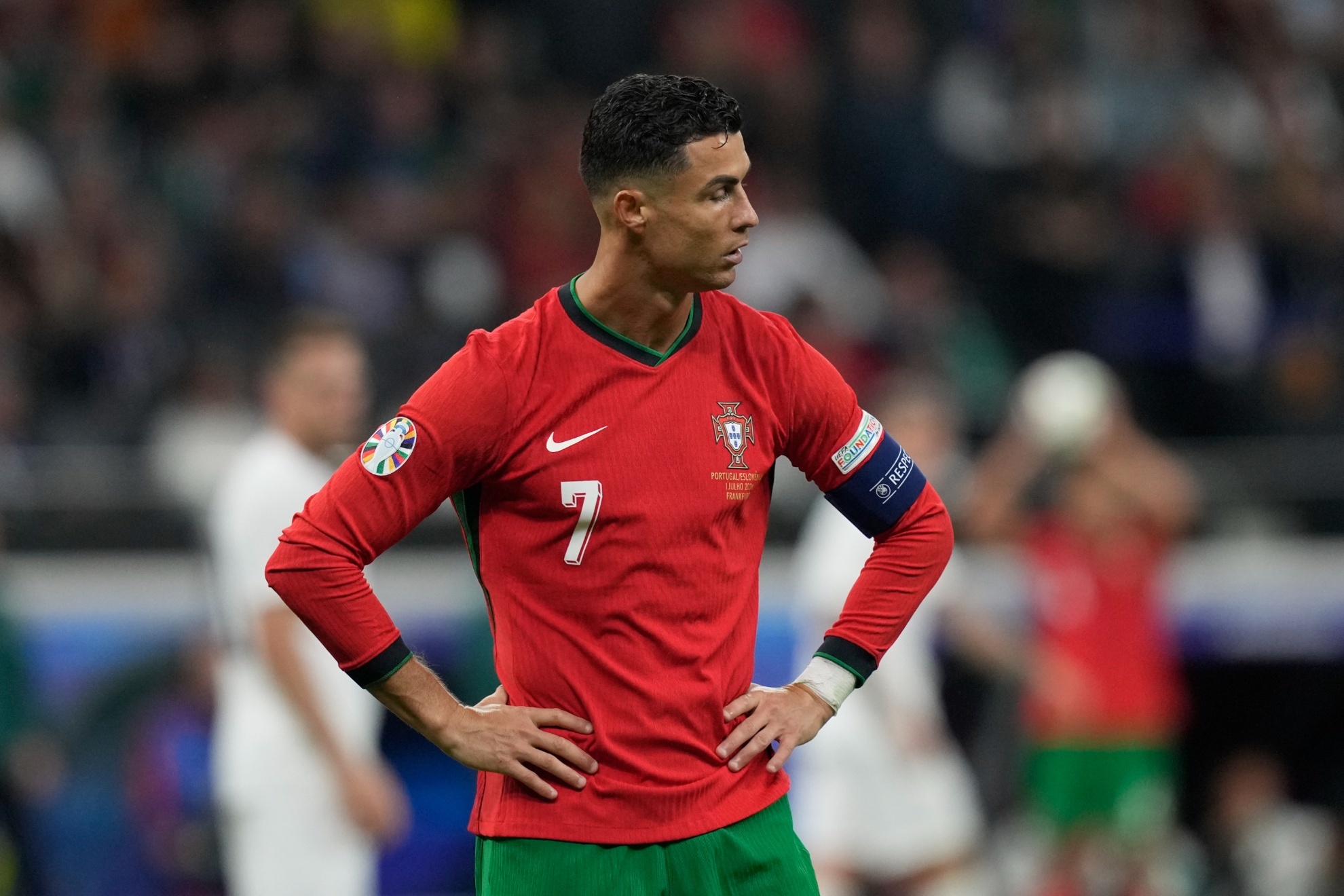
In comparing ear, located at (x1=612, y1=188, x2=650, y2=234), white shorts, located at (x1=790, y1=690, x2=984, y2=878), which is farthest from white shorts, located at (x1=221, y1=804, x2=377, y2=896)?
ear, located at (x1=612, y1=188, x2=650, y2=234)

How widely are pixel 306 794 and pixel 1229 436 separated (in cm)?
657

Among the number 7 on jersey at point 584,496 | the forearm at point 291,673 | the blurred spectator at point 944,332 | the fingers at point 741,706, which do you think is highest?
the blurred spectator at point 944,332

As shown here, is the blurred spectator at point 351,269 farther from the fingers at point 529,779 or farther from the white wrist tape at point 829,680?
the fingers at point 529,779

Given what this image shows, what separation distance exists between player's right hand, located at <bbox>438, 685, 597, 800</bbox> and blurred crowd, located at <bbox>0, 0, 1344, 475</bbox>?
6512 millimetres

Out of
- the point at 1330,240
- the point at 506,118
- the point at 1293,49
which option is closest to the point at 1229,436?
the point at 1330,240

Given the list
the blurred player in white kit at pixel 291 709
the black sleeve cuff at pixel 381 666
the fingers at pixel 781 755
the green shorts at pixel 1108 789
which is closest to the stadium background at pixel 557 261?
the green shorts at pixel 1108 789

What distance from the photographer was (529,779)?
3520 millimetres

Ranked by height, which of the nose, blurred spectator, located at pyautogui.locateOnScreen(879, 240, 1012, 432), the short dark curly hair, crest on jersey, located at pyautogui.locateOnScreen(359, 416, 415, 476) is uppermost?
blurred spectator, located at pyautogui.locateOnScreen(879, 240, 1012, 432)

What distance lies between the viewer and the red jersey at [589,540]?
138 inches

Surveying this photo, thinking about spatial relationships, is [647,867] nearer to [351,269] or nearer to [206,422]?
[206,422]

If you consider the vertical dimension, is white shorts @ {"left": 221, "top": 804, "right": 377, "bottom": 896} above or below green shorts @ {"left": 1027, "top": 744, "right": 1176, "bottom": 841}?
above

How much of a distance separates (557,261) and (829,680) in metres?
7.76

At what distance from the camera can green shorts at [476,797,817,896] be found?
3529 millimetres

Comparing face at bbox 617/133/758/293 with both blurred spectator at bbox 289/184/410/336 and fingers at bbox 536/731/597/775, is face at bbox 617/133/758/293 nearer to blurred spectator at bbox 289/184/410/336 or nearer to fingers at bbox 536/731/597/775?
fingers at bbox 536/731/597/775
